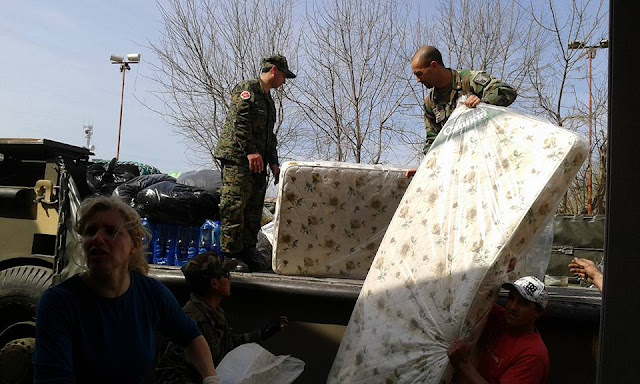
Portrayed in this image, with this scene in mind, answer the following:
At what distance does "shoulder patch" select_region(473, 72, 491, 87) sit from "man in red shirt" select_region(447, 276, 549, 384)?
152 cm

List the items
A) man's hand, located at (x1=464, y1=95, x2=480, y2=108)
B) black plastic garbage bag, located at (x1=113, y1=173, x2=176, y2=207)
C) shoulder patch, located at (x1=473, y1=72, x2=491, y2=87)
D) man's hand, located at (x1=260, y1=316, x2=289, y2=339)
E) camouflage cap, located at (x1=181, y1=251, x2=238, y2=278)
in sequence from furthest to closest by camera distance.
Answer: black plastic garbage bag, located at (x1=113, y1=173, x2=176, y2=207)
shoulder patch, located at (x1=473, y1=72, x2=491, y2=87)
man's hand, located at (x1=464, y1=95, x2=480, y2=108)
man's hand, located at (x1=260, y1=316, x2=289, y2=339)
camouflage cap, located at (x1=181, y1=251, x2=238, y2=278)

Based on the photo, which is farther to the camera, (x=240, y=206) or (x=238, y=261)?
(x=240, y=206)

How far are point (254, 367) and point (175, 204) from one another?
2.02 meters

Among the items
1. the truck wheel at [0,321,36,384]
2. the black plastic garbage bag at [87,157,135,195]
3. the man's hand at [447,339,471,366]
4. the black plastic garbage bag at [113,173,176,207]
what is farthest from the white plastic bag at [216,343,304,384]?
the black plastic garbage bag at [87,157,135,195]

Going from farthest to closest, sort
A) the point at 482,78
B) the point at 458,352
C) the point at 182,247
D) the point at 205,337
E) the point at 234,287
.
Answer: the point at 182,247
the point at 482,78
the point at 234,287
the point at 205,337
the point at 458,352

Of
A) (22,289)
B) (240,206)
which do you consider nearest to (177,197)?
(240,206)

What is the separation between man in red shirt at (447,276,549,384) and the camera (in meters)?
2.59

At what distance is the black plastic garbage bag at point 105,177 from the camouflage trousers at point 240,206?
140 centimetres

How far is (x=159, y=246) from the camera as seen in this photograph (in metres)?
4.43

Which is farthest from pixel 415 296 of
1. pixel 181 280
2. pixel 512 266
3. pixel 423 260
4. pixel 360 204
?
pixel 181 280

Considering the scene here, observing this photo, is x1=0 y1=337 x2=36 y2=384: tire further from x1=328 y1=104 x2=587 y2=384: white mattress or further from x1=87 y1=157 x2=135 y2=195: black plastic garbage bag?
x1=328 y1=104 x2=587 y2=384: white mattress

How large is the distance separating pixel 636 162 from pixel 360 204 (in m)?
3.17

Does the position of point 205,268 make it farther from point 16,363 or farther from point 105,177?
point 105,177

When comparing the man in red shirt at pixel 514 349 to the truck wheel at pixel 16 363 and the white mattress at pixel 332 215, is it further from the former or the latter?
the truck wheel at pixel 16 363
